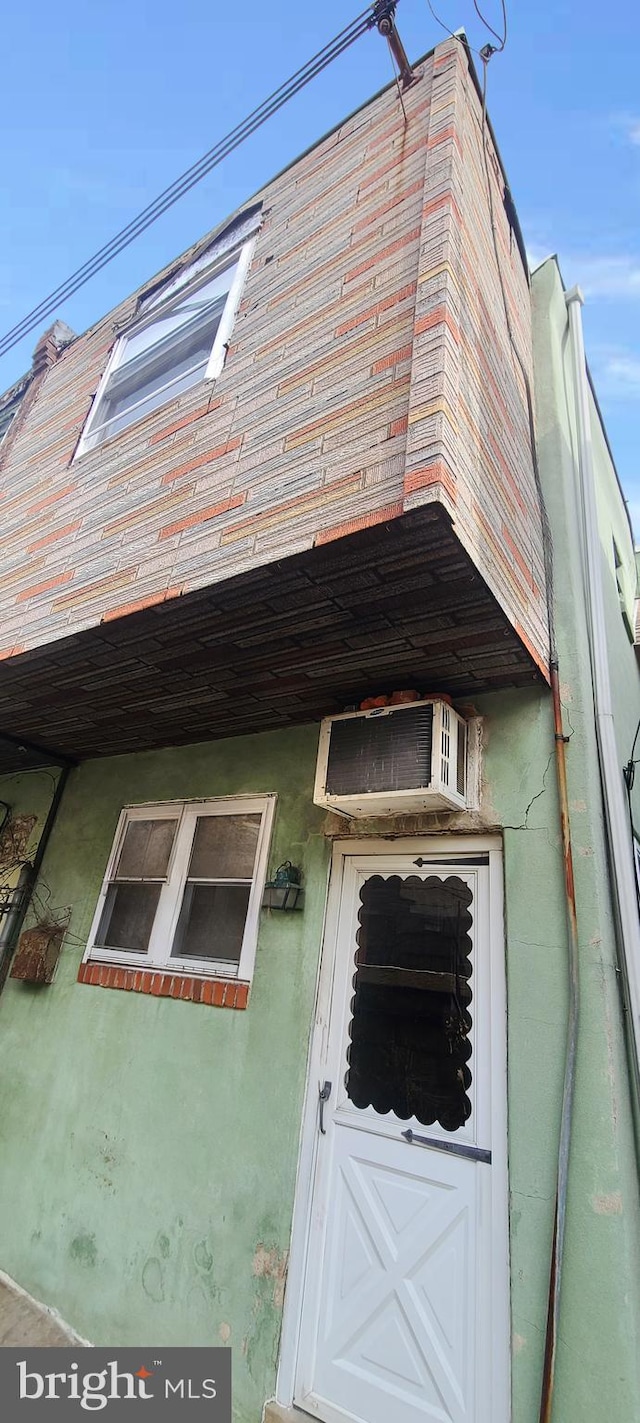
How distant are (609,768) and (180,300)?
4408 millimetres

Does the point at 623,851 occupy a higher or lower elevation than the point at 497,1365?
higher

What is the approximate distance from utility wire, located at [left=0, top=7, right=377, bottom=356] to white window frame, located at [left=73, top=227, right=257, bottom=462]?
2.38 feet

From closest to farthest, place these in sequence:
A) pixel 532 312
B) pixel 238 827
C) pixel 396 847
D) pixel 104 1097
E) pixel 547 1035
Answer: pixel 547 1035
pixel 396 847
pixel 104 1097
pixel 238 827
pixel 532 312

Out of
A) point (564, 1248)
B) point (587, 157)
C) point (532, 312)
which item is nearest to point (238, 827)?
point (564, 1248)

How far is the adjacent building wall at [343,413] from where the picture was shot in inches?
78.0

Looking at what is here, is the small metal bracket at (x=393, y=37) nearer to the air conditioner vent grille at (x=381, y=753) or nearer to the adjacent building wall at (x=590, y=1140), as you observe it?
the adjacent building wall at (x=590, y=1140)

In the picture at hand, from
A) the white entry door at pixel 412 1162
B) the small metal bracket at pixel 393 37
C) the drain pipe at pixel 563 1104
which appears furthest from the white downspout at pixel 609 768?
the small metal bracket at pixel 393 37

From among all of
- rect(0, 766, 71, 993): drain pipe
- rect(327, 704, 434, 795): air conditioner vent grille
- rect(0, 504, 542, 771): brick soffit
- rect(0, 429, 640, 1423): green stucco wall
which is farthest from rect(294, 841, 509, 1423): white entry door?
rect(0, 766, 71, 993): drain pipe

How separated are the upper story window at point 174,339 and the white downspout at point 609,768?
7.31 ft

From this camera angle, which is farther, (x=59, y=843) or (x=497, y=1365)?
(x=59, y=843)

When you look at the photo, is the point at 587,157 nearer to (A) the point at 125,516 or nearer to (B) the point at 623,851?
(A) the point at 125,516

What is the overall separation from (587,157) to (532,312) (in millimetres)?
1080

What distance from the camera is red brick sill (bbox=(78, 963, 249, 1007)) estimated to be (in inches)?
114

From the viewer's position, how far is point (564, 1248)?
178 cm
